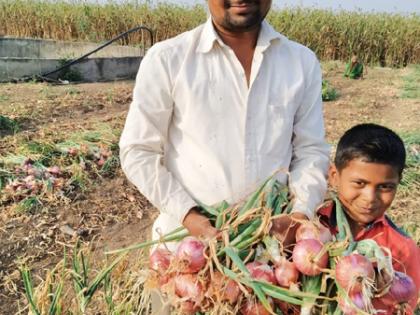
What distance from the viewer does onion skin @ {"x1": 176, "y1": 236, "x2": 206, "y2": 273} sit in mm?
1308

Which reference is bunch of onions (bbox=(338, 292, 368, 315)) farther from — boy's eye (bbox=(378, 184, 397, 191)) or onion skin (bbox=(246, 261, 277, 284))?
boy's eye (bbox=(378, 184, 397, 191))

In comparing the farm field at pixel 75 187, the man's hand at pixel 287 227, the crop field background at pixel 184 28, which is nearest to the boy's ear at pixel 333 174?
the man's hand at pixel 287 227

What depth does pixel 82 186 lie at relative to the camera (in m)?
4.41

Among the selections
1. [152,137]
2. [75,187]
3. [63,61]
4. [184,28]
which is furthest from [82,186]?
[184,28]

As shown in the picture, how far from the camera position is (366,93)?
9.41 metres

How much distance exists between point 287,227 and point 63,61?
8239 mm

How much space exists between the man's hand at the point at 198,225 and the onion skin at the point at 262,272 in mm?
159

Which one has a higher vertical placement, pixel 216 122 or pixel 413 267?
pixel 216 122

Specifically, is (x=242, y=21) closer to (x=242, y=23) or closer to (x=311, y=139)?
(x=242, y=23)

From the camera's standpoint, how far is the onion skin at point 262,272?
125 cm

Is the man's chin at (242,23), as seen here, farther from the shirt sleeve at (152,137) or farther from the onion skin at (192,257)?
the onion skin at (192,257)

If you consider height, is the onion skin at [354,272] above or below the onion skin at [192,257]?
above

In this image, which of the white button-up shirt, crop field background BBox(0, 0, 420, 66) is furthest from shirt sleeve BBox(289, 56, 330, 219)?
crop field background BBox(0, 0, 420, 66)

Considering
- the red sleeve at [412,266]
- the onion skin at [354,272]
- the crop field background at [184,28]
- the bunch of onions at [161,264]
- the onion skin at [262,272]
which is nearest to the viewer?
the onion skin at [354,272]
